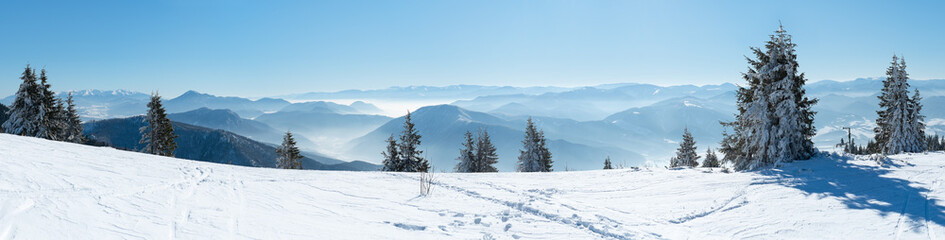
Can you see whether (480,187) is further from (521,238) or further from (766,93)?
(766,93)

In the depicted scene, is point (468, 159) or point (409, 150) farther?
point (468, 159)

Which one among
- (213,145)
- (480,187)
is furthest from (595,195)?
(213,145)

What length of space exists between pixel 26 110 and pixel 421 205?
3972cm

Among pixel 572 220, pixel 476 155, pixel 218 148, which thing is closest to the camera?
pixel 572 220

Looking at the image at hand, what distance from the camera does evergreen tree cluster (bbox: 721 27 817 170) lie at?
16328 millimetres

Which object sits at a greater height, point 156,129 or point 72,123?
point 72,123

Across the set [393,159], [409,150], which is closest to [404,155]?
[409,150]

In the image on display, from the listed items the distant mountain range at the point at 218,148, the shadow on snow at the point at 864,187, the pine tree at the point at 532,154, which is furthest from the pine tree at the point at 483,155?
the distant mountain range at the point at 218,148

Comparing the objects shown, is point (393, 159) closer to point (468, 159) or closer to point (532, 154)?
point (468, 159)

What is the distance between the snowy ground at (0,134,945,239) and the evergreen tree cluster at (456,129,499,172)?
1092 inches

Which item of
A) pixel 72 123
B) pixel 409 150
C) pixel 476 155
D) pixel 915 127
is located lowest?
pixel 476 155

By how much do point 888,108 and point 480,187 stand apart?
42.4m

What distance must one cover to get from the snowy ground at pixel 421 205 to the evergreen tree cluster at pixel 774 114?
313 cm

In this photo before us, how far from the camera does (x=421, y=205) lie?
29.9ft
